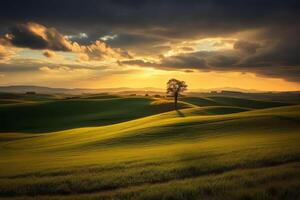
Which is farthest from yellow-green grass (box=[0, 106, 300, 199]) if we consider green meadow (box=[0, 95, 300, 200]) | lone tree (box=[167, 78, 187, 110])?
lone tree (box=[167, 78, 187, 110])

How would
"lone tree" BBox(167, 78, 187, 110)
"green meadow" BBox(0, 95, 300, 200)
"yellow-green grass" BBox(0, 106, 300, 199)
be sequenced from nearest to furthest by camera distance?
"yellow-green grass" BBox(0, 106, 300, 199), "green meadow" BBox(0, 95, 300, 200), "lone tree" BBox(167, 78, 187, 110)

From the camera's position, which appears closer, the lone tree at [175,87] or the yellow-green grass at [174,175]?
the yellow-green grass at [174,175]

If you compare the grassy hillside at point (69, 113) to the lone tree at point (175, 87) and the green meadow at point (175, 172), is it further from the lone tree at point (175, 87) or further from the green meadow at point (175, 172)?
the green meadow at point (175, 172)

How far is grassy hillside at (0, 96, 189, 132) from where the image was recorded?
3465 inches

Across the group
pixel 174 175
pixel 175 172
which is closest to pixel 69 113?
pixel 175 172

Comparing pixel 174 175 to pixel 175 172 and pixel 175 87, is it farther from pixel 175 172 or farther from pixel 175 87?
pixel 175 87

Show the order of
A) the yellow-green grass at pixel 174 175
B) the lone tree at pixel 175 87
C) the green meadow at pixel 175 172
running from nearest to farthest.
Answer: the yellow-green grass at pixel 174 175 < the green meadow at pixel 175 172 < the lone tree at pixel 175 87

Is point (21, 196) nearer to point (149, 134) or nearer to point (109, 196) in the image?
point (109, 196)

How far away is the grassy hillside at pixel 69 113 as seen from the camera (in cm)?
8800

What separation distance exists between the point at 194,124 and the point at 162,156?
1997 centimetres

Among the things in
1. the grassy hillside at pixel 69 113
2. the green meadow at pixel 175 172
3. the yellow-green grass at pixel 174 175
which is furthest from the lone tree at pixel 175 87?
the yellow-green grass at pixel 174 175

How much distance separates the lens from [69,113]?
104938 mm

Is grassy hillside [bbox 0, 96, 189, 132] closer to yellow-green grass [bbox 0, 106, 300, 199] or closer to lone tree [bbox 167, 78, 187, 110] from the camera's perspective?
lone tree [bbox 167, 78, 187, 110]

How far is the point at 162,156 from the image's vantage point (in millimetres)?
24594
